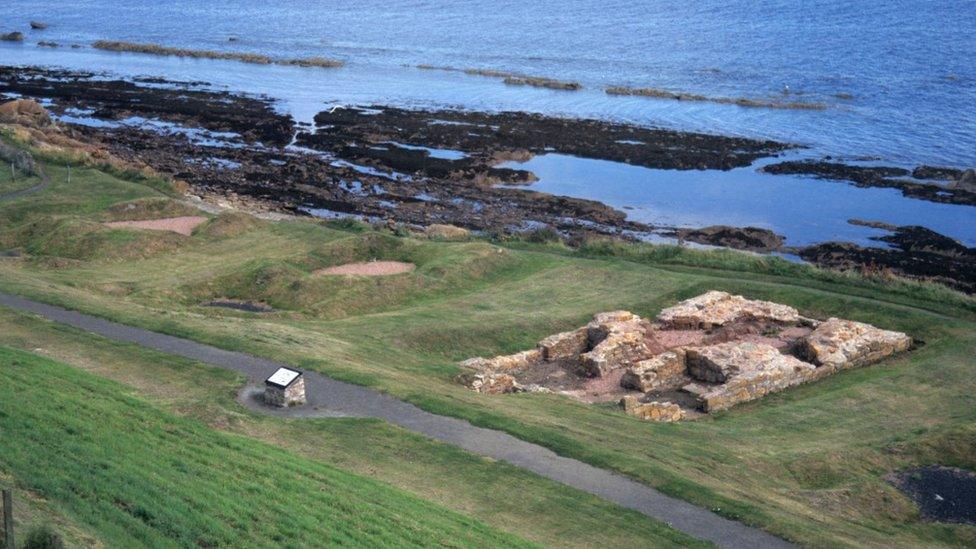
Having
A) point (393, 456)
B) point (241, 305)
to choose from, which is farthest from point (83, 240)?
point (393, 456)

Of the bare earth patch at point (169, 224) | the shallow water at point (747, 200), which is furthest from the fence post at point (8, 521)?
the shallow water at point (747, 200)

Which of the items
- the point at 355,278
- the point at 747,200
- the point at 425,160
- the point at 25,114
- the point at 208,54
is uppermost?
the point at 208,54

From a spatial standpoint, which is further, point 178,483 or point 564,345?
point 564,345

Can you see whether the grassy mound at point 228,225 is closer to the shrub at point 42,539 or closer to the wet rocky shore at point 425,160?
the wet rocky shore at point 425,160

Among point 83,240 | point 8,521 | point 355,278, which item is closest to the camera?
point 8,521

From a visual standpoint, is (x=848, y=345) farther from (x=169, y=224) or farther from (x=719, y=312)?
(x=169, y=224)

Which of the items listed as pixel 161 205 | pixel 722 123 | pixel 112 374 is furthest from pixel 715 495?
pixel 722 123
